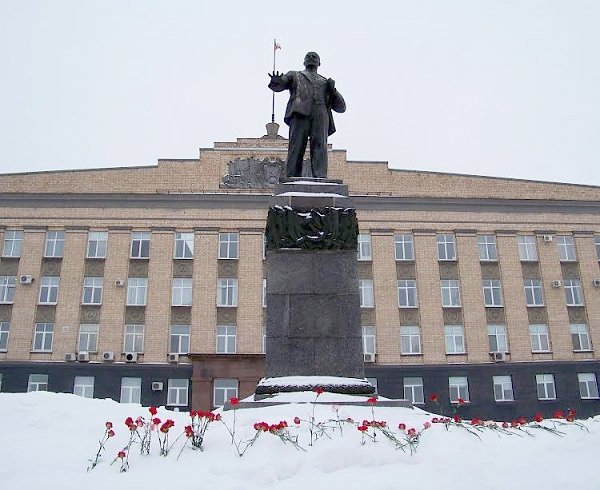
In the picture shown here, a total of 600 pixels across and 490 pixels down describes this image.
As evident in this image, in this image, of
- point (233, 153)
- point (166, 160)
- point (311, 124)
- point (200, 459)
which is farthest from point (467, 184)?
point (200, 459)

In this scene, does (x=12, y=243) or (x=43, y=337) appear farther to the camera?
(x=12, y=243)

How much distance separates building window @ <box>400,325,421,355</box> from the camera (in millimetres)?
28688

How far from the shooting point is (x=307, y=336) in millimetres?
7516

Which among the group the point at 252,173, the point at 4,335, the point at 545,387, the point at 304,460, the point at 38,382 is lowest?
the point at 304,460

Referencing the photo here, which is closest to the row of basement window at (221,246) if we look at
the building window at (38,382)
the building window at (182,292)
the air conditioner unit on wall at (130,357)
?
the building window at (182,292)

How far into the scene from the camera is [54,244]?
29969 millimetres

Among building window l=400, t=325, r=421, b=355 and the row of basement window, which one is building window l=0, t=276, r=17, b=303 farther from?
building window l=400, t=325, r=421, b=355

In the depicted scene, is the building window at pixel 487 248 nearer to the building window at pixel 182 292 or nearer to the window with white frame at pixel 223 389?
the window with white frame at pixel 223 389

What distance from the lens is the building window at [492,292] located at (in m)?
29.8

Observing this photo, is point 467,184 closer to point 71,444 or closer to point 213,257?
point 213,257

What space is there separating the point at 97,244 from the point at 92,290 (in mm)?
2448

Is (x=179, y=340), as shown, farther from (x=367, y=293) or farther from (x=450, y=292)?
(x=450, y=292)

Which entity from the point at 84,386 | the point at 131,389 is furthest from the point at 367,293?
the point at 84,386

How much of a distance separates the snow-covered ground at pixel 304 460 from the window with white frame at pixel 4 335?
25.3 meters
